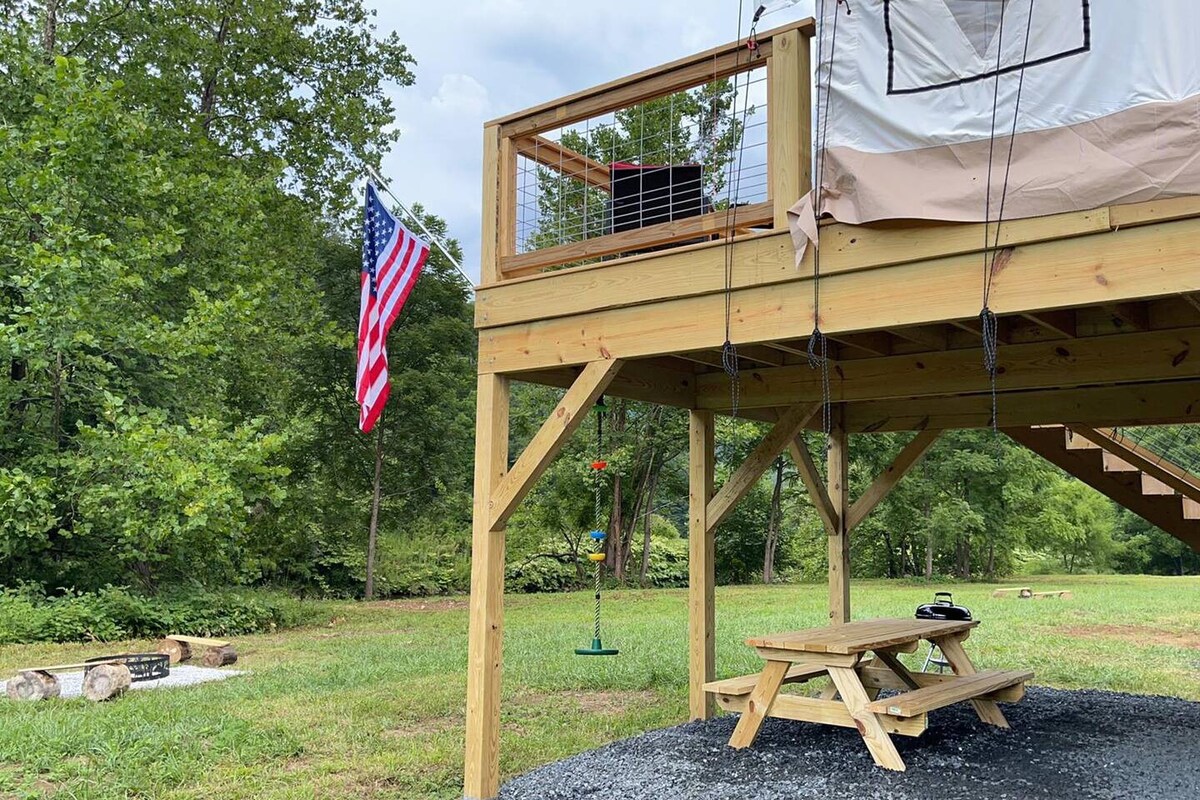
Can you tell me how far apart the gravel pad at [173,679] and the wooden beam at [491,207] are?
5243 millimetres

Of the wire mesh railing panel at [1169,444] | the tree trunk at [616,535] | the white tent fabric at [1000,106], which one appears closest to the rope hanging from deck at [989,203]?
the white tent fabric at [1000,106]

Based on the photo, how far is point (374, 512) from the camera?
1681cm

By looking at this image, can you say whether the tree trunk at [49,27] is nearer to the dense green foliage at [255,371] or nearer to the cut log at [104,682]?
the dense green foliage at [255,371]

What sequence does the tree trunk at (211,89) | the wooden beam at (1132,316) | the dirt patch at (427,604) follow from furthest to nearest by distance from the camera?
the dirt patch at (427,604) < the tree trunk at (211,89) < the wooden beam at (1132,316)

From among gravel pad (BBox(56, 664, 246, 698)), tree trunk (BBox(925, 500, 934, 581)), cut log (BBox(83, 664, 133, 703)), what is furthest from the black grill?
tree trunk (BBox(925, 500, 934, 581))

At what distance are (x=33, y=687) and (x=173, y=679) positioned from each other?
139 cm

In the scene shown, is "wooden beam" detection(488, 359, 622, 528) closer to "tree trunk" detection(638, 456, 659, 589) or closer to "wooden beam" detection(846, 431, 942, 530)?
"wooden beam" detection(846, 431, 942, 530)

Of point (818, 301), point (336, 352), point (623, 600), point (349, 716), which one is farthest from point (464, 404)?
point (818, 301)

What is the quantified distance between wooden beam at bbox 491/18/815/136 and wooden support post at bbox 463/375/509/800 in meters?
1.49

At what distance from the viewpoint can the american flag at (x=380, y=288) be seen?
605cm

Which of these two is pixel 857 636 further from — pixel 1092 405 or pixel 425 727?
pixel 425 727

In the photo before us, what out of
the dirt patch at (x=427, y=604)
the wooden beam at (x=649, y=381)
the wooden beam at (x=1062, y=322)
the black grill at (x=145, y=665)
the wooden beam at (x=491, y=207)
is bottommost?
the dirt patch at (x=427, y=604)

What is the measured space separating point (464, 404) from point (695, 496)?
471 inches

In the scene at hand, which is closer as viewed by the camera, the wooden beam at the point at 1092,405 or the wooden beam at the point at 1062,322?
the wooden beam at the point at 1062,322
